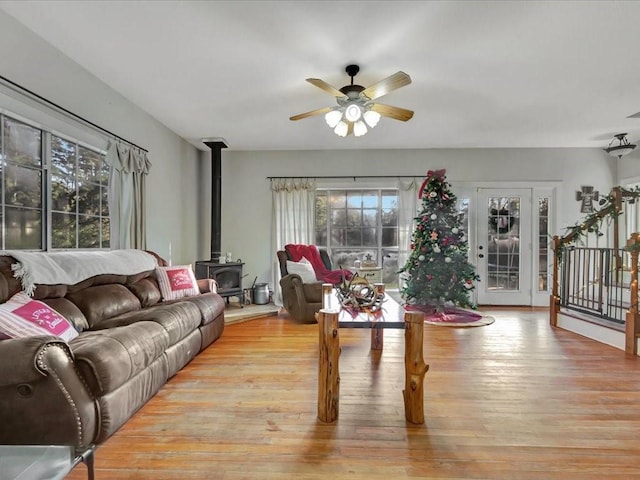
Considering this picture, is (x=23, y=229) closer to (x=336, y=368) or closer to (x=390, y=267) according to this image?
(x=336, y=368)

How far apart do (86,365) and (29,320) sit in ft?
1.78

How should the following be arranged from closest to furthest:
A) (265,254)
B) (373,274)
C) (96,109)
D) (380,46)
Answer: (380,46)
(96,109)
(373,274)
(265,254)

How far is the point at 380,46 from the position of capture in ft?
8.64

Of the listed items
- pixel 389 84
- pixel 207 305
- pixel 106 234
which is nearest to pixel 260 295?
pixel 207 305

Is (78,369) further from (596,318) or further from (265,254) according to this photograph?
(596,318)

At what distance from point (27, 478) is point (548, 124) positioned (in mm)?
5570

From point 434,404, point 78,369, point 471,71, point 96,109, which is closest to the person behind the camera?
point 78,369

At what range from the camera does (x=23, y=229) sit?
2.62m

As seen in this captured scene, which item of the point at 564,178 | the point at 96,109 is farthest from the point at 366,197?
the point at 96,109

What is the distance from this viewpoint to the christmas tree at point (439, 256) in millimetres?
4684

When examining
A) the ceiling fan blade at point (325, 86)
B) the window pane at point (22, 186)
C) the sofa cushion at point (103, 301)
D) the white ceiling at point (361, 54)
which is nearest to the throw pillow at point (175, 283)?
the sofa cushion at point (103, 301)

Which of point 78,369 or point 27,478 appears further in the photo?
point 78,369

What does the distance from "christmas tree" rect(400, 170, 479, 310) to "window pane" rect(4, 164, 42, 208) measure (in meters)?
4.30

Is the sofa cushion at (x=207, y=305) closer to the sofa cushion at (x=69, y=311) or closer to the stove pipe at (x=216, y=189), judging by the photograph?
the sofa cushion at (x=69, y=311)
